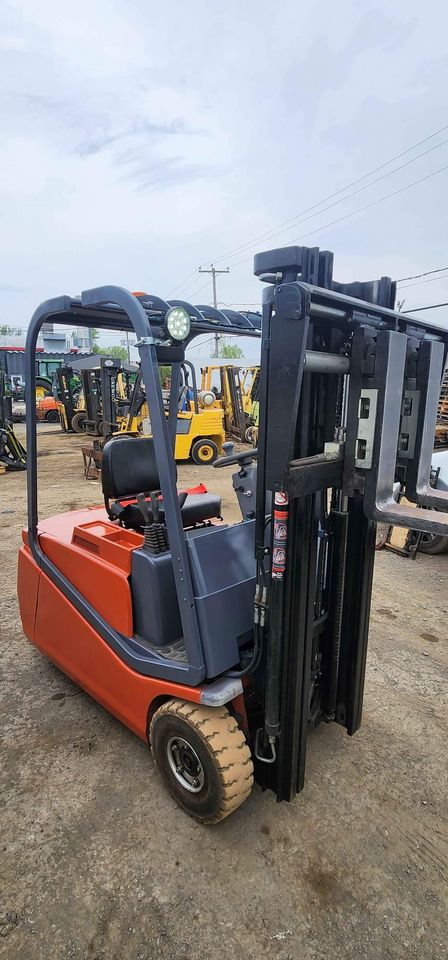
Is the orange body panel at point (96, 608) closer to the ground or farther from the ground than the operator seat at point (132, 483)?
closer to the ground

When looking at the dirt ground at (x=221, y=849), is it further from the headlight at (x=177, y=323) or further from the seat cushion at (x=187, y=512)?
the headlight at (x=177, y=323)

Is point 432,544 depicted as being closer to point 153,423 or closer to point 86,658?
point 86,658

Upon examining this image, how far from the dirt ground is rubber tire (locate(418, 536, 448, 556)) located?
9.18 feet

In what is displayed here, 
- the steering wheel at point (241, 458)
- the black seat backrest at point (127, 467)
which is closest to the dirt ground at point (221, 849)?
the black seat backrest at point (127, 467)

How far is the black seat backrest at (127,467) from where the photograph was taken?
304 cm

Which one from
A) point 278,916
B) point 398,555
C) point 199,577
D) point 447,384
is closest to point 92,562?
point 199,577

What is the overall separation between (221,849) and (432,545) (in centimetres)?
453

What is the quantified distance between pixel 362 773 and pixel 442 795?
387 millimetres

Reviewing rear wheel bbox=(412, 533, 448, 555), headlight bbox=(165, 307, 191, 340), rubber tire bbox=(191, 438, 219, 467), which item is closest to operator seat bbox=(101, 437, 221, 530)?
headlight bbox=(165, 307, 191, 340)

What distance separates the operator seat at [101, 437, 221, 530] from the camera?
299cm

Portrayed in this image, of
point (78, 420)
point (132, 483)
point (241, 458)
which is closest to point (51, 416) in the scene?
point (78, 420)

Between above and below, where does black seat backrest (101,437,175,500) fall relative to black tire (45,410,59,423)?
above

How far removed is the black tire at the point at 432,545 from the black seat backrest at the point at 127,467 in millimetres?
3979

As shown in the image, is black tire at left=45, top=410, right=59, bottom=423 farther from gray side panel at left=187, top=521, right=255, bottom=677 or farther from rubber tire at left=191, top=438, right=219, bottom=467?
gray side panel at left=187, top=521, right=255, bottom=677
